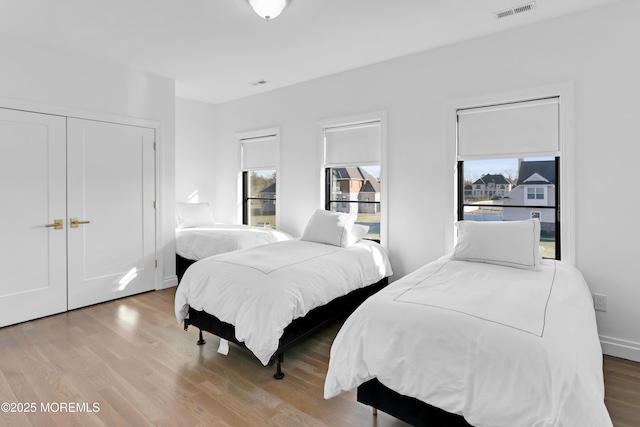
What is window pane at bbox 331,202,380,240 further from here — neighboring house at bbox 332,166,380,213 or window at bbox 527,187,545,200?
window at bbox 527,187,545,200

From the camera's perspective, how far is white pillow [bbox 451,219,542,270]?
8.71 ft

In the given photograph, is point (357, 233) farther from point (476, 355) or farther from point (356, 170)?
point (476, 355)

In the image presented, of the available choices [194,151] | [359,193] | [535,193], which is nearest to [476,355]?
[535,193]

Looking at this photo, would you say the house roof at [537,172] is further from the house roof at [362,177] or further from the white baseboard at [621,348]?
the house roof at [362,177]

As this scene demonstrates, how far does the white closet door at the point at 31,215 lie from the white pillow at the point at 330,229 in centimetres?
270

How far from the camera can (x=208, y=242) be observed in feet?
14.6

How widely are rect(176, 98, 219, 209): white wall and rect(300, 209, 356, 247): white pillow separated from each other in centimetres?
260

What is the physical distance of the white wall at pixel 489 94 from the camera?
280cm

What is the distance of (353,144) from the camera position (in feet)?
14.4

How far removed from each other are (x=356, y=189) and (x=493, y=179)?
1.63 meters

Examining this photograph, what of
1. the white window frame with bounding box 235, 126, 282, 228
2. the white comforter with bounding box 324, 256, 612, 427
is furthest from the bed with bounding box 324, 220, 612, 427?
the white window frame with bounding box 235, 126, 282, 228

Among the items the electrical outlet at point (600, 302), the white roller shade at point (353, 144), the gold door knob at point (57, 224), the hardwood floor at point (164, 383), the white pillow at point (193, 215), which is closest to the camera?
the hardwood floor at point (164, 383)

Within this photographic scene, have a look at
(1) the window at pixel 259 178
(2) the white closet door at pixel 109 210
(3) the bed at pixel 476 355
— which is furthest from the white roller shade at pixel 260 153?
(3) the bed at pixel 476 355

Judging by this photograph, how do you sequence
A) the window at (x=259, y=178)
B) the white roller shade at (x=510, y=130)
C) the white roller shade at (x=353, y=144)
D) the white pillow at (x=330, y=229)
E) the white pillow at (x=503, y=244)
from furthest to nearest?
the window at (x=259, y=178) < the white roller shade at (x=353, y=144) < the white pillow at (x=330, y=229) < the white roller shade at (x=510, y=130) < the white pillow at (x=503, y=244)
